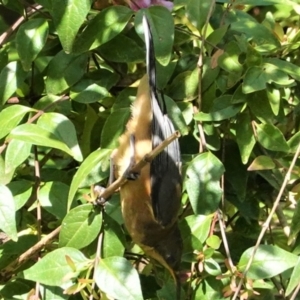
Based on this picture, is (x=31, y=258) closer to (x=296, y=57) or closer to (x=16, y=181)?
(x=16, y=181)

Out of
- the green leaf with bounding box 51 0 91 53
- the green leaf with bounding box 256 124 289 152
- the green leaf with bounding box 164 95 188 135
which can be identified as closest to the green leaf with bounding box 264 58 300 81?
the green leaf with bounding box 256 124 289 152

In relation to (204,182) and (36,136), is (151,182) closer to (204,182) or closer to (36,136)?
(204,182)

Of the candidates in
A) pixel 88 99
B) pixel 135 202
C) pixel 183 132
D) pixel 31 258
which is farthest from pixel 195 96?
pixel 31 258

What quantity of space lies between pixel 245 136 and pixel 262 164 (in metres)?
0.07

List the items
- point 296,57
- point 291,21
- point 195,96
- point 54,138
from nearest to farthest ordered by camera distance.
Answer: point 54,138
point 195,96
point 296,57
point 291,21

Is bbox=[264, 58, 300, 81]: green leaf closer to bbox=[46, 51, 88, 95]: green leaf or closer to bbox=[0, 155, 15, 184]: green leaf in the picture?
bbox=[46, 51, 88, 95]: green leaf

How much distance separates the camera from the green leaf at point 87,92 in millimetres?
1602

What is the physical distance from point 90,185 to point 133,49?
Result: 31cm

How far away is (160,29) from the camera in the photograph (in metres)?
1.49

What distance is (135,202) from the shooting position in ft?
6.33

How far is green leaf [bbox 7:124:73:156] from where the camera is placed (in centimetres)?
135

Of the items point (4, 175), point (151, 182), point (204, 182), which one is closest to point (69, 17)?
point (4, 175)

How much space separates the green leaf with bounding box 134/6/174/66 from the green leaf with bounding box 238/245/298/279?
429 millimetres

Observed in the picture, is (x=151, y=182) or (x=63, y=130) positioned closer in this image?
(x=63, y=130)
